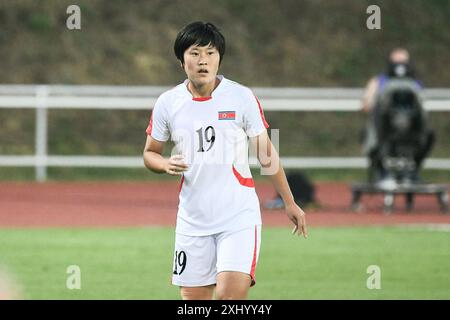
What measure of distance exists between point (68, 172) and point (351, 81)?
8641 mm

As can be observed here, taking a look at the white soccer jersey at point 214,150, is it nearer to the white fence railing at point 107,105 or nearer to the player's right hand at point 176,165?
the player's right hand at point 176,165

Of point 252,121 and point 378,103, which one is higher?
point 378,103

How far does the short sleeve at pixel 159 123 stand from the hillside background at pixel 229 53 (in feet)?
63.0

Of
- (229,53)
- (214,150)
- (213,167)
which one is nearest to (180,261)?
(213,167)

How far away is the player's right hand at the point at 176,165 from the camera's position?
7.80 m

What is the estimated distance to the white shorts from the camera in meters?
8.07

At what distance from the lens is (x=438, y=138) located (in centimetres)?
3008

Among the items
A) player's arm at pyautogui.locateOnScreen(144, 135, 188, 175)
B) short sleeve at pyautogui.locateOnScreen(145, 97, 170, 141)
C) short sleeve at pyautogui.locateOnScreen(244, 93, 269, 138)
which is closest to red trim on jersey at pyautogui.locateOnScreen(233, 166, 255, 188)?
short sleeve at pyautogui.locateOnScreen(244, 93, 269, 138)

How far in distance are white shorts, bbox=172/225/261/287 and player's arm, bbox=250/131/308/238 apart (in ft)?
0.88

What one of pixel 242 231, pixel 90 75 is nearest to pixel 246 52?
pixel 90 75

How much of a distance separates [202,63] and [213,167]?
63 centimetres

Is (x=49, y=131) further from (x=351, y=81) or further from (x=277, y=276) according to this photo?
(x=277, y=276)

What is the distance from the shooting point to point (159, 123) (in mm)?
8219

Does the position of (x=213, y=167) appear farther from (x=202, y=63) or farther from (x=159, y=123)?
(x=202, y=63)
